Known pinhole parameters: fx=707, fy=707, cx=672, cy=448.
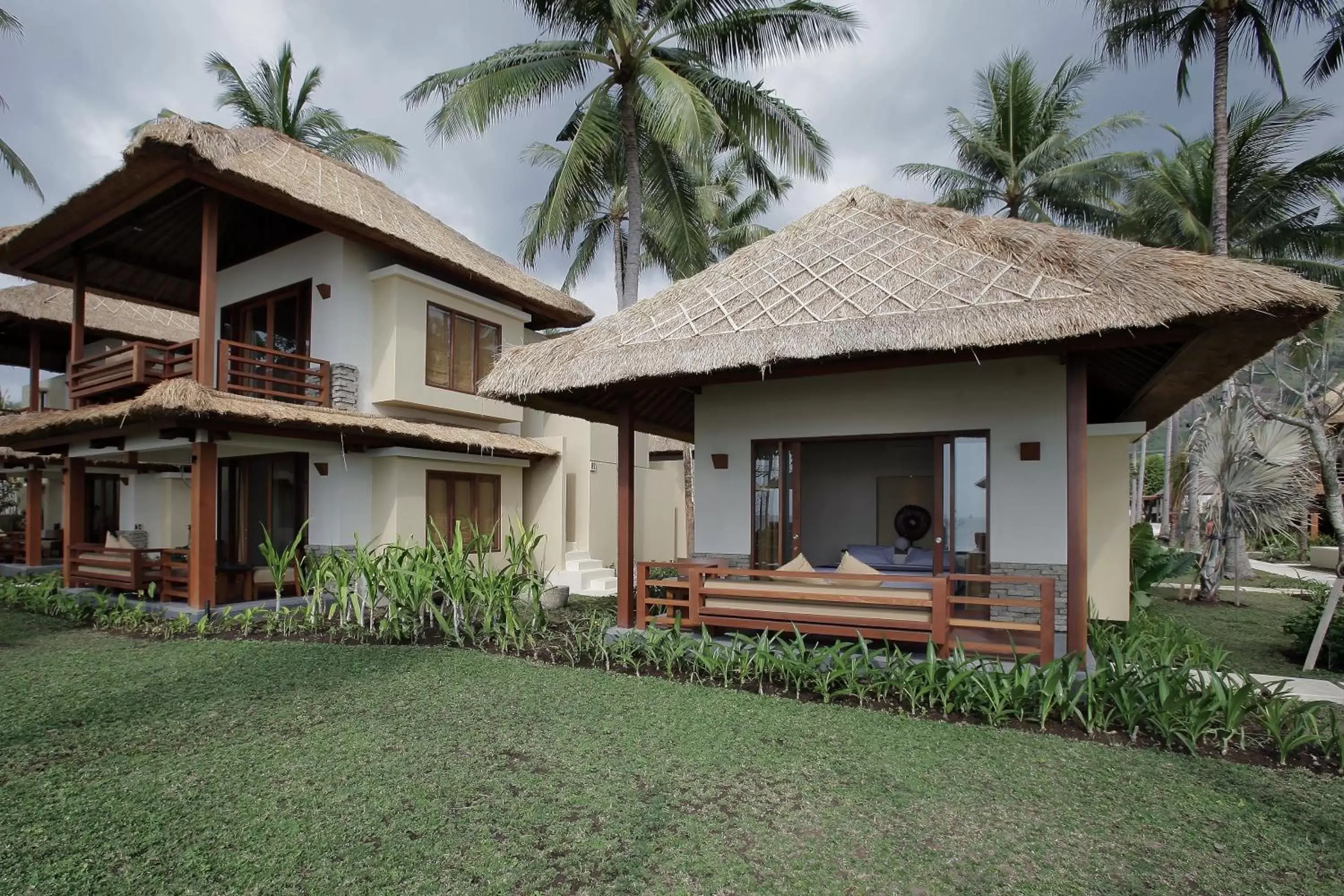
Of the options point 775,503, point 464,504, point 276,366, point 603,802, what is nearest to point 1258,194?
point 775,503

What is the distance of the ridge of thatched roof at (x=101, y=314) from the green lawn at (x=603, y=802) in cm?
1088

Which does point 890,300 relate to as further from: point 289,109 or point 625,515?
point 289,109

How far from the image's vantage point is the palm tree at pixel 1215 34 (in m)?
12.3

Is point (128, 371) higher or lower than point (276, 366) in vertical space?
lower

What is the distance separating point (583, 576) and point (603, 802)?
894cm

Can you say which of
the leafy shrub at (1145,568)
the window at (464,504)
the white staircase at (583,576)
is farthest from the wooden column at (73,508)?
the leafy shrub at (1145,568)

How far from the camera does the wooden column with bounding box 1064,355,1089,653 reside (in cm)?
529

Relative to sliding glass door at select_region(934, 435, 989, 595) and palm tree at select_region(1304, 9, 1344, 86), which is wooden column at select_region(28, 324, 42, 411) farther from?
palm tree at select_region(1304, 9, 1344, 86)

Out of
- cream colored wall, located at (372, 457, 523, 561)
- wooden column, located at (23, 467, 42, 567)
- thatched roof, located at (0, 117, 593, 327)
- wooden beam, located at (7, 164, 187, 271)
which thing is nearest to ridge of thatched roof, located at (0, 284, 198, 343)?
wooden beam, located at (7, 164, 187, 271)

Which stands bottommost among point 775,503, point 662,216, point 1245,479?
point 775,503

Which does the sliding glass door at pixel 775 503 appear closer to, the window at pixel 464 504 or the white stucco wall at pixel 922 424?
the white stucco wall at pixel 922 424

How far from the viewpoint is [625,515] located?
7184 millimetres

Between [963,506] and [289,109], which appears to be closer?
[963,506]

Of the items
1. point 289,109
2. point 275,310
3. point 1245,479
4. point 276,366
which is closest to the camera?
point 276,366
